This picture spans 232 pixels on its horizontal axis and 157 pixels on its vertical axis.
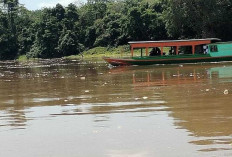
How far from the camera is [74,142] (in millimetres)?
6785

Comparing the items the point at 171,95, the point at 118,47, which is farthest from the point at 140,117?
the point at 118,47

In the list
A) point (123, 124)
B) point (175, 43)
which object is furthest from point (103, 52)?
point (123, 124)

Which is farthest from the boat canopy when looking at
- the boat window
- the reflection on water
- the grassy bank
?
the grassy bank

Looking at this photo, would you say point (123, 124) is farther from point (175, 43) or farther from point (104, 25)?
point (104, 25)

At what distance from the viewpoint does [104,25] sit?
231ft

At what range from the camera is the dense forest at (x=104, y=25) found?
1638 inches

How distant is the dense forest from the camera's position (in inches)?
1638

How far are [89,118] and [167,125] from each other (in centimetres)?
201

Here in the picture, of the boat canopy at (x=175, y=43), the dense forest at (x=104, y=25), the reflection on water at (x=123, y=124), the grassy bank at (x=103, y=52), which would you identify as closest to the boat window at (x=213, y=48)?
the boat canopy at (x=175, y=43)

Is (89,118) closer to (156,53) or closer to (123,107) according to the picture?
(123,107)

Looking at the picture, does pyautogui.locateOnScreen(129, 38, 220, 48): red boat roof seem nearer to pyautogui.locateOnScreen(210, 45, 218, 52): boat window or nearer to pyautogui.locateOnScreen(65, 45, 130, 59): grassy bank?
pyautogui.locateOnScreen(210, 45, 218, 52): boat window

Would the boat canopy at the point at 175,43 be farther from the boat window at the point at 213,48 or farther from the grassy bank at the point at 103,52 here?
the grassy bank at the point at 103,52

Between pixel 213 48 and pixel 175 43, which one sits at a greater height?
pixel 175 43

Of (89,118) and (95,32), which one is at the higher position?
(95,32)
